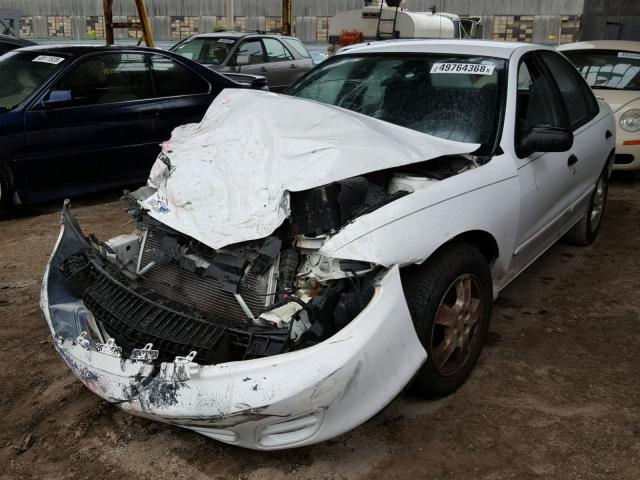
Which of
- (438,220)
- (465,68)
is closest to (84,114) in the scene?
(465,68)

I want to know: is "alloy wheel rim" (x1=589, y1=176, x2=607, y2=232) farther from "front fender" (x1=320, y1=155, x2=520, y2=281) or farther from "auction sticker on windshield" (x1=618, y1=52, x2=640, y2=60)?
"auction sticker on windshield" (x1=618, y1=52, x2=640, y2=60)

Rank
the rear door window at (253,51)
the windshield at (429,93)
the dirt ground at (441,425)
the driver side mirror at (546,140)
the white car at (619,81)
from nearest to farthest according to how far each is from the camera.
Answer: the dirt ground at (441,425) < the driver side mirror at (546,140) < the windshield at (429,93) < the white car at (619,81) < the rear door window at (253,51)

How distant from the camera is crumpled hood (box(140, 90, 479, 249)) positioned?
2.52 meters

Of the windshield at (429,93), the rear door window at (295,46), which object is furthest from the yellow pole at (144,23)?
the windshield at (429,93)

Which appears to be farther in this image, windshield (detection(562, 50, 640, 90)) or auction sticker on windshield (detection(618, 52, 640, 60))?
auction sticker on windshield (detection(618, 52, 640, 60))

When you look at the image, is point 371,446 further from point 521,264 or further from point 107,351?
point 521,264

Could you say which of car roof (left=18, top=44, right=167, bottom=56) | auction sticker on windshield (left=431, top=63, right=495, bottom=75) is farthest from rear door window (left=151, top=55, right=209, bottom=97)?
auction sticker on windshield (left=431, top=63, right=495, bottom=75)

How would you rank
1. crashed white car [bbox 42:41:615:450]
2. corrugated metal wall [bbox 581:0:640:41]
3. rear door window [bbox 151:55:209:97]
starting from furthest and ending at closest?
1. corrugated metal wall [bbox 581:0:640:41]
2. rear door window [bbox 151:55:209:97]
3. crashed white car [bbox 42:41:615:450]

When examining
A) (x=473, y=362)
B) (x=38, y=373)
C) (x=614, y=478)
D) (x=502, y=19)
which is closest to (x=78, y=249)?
(x=38, y=373)

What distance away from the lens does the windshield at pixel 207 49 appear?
1014cm

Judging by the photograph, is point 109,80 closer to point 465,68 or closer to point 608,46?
point 465,68

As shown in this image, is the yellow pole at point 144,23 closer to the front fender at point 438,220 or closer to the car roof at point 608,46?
the car roof at point 608,46

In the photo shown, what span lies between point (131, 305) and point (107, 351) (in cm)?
24

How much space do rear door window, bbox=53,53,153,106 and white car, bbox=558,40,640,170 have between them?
491 centimetres
